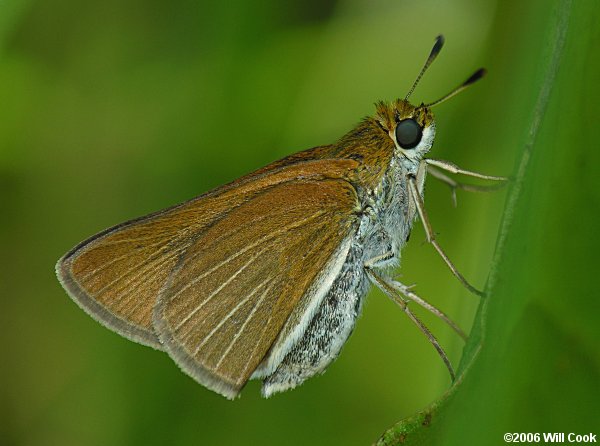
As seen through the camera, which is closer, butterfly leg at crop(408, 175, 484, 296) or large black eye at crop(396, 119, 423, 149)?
butterfly leg at crop(408, 175, 484, 296)

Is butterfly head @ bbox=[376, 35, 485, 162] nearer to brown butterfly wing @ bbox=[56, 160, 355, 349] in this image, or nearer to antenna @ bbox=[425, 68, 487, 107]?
antenna @ bbox=[425, 68, 487, 107]

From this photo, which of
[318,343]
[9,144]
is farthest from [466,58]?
[9,144]

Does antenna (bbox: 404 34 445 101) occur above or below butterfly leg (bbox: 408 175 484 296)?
above

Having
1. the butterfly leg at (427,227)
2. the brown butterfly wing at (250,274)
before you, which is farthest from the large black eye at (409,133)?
the brown butterfly wing at (250,274)

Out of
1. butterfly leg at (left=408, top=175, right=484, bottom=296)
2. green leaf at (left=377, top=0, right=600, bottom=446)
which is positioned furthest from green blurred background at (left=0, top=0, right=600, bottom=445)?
green leaf at (left=377, top=0, right=600, bottom=446)

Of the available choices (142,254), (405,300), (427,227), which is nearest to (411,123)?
(427,227)

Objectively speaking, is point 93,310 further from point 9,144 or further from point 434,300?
point 434,300
